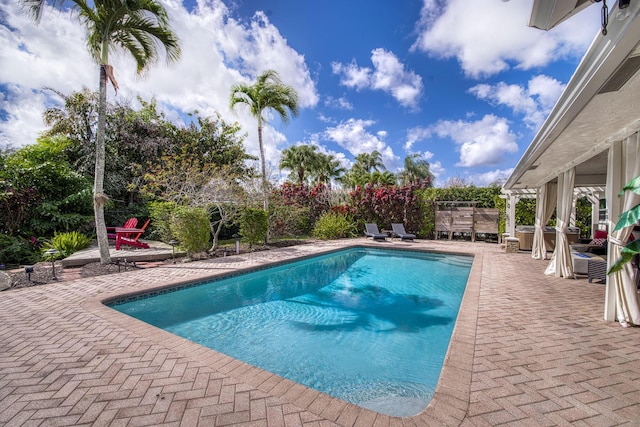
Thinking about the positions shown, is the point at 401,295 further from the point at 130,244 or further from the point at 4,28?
the point at 4,28

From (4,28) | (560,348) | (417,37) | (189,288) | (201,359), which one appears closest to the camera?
(201,359)

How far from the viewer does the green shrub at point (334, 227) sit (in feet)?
50.4

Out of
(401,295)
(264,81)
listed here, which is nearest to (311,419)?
(401,295)

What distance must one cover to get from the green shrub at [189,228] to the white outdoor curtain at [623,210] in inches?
380

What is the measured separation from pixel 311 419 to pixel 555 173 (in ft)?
29.5

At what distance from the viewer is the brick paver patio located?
6.97 feet

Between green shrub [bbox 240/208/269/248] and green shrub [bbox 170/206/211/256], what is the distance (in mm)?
2081

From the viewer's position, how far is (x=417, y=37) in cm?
1126

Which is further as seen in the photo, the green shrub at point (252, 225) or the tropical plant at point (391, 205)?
the tropical plant at point (391, 205)

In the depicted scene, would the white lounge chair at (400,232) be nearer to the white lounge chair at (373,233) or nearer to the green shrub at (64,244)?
the white lounge chair at (373,233)

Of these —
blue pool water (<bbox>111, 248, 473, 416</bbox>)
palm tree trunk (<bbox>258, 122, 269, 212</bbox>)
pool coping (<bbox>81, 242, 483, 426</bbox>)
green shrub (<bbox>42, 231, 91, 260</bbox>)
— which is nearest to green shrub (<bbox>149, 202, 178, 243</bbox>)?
green shrub (<bbox>42, 231, 91, 260</bbox>)

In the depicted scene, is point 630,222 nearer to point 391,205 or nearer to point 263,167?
point 263,167

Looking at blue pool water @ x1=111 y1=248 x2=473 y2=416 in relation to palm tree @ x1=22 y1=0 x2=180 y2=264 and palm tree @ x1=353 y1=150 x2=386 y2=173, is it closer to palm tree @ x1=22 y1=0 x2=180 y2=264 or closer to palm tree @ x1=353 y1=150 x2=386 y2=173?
palm tree @ x1=22 y1=0 x2=180 y2=264

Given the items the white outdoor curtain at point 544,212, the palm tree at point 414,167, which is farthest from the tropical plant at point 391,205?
the palm tree at point 414,167
